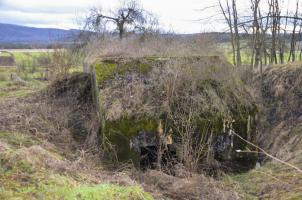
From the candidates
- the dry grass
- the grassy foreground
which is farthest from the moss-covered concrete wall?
the grassy foreground

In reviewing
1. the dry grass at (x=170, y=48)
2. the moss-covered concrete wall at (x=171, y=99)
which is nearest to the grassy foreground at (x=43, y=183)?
the moss-covered concrete wall at (x=171, y=99)

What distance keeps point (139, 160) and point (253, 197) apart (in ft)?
9.69

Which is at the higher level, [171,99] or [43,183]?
[171,99]

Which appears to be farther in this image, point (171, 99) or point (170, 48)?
point (170, 48)

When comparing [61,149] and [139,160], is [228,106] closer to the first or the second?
[139,160]

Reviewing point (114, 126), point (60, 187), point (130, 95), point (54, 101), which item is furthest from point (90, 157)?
point (54, 101)

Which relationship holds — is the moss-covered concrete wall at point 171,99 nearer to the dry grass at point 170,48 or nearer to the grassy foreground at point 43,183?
the dry grass at point 170,48

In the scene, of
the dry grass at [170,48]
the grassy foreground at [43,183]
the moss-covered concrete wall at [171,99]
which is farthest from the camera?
the dry grass at [170,48]

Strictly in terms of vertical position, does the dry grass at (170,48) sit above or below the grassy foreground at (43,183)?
above

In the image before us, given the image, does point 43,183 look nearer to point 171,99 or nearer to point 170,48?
point 171,99

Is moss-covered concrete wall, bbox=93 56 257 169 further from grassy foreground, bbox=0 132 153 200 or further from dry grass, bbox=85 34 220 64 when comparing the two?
grassy foreground, bbox=0 132 153 200

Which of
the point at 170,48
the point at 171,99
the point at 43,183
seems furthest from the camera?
the point at 170,48

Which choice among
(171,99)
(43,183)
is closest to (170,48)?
(171,99)

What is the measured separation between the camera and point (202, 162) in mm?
8828
